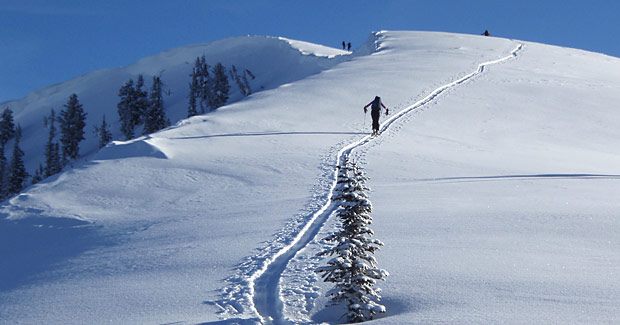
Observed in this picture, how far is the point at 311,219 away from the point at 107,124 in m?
100

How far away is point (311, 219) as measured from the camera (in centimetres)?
1346

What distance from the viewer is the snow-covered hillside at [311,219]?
8.59 metres

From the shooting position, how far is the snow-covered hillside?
8586mm

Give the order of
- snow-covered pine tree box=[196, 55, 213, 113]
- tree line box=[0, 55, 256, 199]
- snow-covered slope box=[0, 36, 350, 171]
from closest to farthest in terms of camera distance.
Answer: tree line box=[0, 55, 256, 199] → snow-covered slope box=[0, 36, 350, 171] → snow-covered pine tree box=[196, 55, 213, 113]

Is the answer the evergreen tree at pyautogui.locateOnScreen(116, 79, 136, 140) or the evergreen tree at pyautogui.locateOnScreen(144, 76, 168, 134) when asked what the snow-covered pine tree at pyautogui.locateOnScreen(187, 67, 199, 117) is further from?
the evergreen tree at pyautogui.locateOnScreen(144, 76, 168, 134)

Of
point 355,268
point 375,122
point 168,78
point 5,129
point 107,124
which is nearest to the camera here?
point 355,268

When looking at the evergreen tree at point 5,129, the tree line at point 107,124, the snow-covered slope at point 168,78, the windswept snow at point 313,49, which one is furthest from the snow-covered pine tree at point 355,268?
the evergreen tree at point 5,129

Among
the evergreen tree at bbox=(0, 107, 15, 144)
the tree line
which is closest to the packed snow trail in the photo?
the tree line

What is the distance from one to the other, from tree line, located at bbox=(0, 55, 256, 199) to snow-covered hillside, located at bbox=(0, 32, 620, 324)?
Answer: 51.9 metres

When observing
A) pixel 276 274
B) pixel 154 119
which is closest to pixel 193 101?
pixel 154 119

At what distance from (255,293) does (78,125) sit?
89012 mm

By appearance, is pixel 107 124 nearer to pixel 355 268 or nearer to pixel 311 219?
pixel 311 219

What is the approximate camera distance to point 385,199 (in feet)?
50.3

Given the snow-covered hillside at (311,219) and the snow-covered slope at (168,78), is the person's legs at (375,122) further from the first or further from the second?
the snow-covered slope at (168,78)
